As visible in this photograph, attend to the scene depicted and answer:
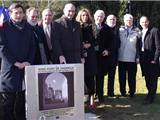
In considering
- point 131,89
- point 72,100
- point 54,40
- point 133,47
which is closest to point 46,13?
point 54,40

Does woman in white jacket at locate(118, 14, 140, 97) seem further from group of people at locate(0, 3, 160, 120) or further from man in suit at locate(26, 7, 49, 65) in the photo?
man in suit at locate(26, 7, 49, 65)

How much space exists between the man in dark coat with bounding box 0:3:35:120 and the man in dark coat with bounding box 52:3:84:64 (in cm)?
98

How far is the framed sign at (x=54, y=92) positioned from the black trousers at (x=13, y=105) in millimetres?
338

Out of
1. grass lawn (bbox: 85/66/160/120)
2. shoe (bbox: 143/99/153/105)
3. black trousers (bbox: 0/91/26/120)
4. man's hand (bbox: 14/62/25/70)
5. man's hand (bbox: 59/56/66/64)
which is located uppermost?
man's hand (bbox: 59/56/66/64)

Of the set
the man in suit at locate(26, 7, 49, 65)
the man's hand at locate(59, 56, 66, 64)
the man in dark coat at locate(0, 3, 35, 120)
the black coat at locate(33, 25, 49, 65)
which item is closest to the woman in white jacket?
the man's hand at locate(59, 56, 66, 64)

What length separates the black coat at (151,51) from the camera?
934 centimetres

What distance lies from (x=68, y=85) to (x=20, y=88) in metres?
0.72

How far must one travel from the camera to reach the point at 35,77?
6.68 metres

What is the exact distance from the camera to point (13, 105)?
6957mm

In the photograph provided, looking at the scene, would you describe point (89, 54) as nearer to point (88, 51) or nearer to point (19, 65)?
point (88, 51)

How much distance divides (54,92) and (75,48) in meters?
1.46

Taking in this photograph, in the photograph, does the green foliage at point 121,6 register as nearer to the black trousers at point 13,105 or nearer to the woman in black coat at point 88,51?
the woman in black coat at point 88,51

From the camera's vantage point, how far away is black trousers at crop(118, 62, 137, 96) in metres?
9.98

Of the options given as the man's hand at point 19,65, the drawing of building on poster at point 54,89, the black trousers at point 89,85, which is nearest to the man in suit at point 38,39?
the man's hand at point 19,65
